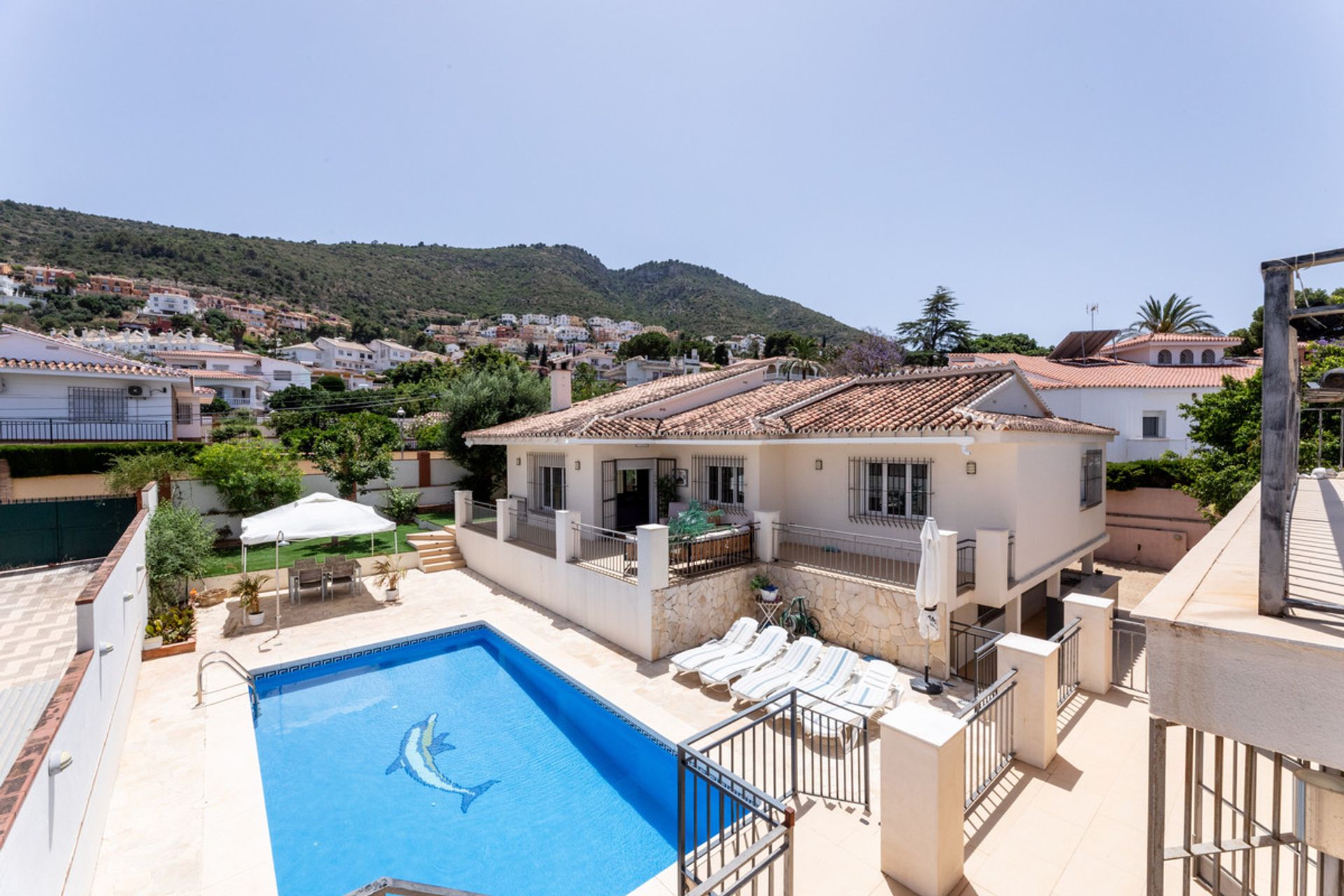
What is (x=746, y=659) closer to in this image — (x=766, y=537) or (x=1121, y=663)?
(x=766, y=537)

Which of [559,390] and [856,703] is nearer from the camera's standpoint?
[856,703]

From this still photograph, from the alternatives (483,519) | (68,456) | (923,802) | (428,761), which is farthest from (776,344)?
(923,802)

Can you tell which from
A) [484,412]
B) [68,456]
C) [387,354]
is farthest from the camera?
[387,354]

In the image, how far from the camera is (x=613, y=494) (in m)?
17.2

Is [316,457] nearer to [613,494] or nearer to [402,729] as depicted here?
[613,494]

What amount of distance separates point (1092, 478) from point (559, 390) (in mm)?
19247

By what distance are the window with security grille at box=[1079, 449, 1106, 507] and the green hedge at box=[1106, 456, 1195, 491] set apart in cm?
534

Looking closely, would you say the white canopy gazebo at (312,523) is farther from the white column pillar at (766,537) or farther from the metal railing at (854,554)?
the metal railing at (854,554)

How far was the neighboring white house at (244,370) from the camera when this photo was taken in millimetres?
56969

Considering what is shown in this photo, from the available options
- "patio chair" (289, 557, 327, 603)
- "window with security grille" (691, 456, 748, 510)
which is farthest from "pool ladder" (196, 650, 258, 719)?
"window with security grille" (691, 456, 748, 510)

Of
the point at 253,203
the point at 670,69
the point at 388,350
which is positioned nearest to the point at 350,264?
the point at 388,350

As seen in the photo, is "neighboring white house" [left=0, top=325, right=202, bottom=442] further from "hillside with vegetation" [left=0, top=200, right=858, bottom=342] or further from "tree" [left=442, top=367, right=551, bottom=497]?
→ "hillside with vegetation" [left=0, top=200, right=858, bottom=342]

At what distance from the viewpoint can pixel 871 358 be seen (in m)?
43.6

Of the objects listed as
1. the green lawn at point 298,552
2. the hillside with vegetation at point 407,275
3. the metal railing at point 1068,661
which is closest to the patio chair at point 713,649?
the metal railing at point 1068,661
